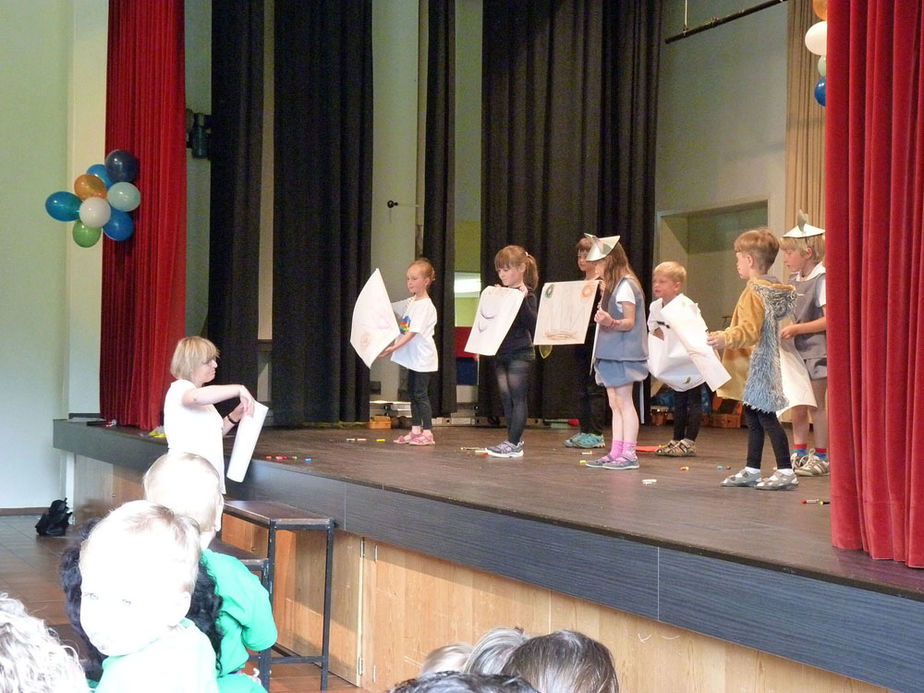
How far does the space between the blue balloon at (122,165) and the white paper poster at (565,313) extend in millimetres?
2831

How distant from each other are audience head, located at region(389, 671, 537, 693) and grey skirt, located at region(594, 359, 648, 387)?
4.20 m

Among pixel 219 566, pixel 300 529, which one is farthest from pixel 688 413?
pixel 219 566

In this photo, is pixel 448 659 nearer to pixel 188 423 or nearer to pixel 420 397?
pixel 188 423

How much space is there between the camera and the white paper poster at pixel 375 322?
595cm

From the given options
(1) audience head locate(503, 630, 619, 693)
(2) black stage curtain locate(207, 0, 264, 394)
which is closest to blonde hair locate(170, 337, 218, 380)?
(2) black stage curtain locate(207, 0, 264, 394)

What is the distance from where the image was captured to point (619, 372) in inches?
199

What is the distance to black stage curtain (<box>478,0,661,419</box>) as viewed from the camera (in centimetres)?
852

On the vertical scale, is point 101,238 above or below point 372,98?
below

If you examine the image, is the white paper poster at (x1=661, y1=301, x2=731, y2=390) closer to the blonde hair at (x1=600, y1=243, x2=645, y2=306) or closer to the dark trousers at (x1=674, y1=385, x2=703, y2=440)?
the blonde hair at (x1=600, y1=243, x2=645, y2=306)

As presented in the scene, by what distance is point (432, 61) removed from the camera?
8.45 m

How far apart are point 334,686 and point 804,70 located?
21.7ft

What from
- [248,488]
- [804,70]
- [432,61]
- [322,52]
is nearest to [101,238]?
[322,52]

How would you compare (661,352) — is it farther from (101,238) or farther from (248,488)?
(101,238)

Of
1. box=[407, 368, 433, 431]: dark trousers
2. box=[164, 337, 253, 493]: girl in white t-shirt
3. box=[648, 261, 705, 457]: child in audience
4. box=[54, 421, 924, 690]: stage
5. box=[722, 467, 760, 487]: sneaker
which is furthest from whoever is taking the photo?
box=[407, 368, 433, 431]: dark trousers
